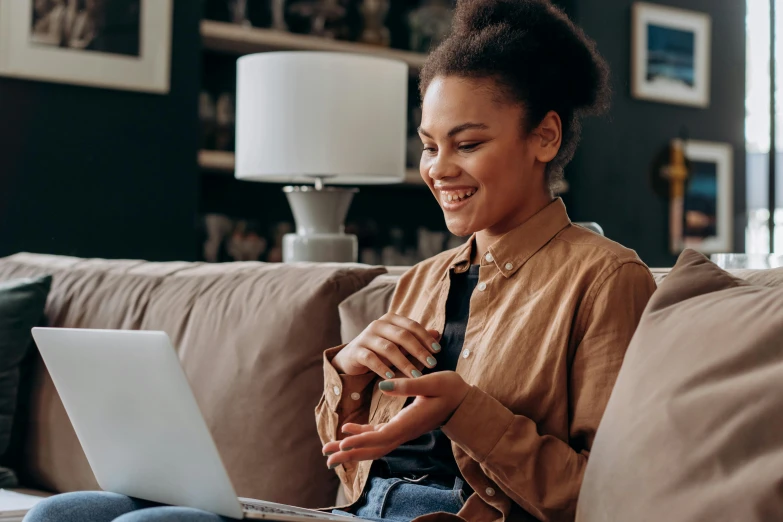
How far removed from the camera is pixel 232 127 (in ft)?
13.6

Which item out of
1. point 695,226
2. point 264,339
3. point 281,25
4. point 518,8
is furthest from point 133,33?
point 695,226

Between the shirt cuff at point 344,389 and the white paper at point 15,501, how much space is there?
0.67 metres

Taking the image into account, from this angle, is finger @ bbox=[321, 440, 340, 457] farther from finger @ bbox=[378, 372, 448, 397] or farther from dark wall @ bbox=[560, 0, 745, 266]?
dark wall @ bbox=[560, 0, 745, 266]

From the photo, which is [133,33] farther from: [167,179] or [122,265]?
[122,265]

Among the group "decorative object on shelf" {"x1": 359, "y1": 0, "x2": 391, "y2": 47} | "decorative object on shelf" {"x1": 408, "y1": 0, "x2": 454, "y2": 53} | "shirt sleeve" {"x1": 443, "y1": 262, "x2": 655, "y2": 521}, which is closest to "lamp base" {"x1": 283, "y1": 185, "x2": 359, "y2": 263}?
"shirt sleeve" {"x1": 443, "y1": 262, "x2": 655, "y2": 521}

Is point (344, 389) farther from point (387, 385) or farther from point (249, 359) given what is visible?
point (249, 359)

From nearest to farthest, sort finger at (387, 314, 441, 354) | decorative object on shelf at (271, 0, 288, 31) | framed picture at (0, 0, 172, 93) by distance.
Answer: finger at (387, 314, 441, 354) → framed picture at (0, 0, 172, 93) → decorative object on shelf at (271, 0, 288, 31)

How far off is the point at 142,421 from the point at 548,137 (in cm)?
61

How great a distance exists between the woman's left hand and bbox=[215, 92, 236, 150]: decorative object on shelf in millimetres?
3075

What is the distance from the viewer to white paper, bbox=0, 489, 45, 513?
1.79 m

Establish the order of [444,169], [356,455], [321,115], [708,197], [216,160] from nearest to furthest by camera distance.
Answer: [356,455] → [444,169] → [321,115] → [216,160] → [708,197]

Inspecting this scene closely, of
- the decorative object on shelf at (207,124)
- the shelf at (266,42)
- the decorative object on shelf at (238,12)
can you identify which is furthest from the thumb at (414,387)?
→ the decorative object on shelf at (238,12)

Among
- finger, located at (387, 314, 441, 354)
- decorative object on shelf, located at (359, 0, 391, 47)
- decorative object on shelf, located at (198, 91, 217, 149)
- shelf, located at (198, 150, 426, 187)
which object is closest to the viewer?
finger, located at (387, 314, 441, 354)

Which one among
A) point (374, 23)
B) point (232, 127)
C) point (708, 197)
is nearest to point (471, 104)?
point (232, 127)
